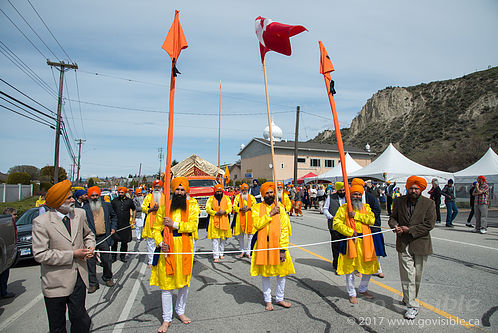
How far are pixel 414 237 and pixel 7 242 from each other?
6.69m

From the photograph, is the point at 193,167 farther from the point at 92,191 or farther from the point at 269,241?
the point at 269,241

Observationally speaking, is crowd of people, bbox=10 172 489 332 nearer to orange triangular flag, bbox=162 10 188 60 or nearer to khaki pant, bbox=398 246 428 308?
khaki pant, bbox=398 246 428 308

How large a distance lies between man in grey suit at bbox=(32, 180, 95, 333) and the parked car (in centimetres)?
287

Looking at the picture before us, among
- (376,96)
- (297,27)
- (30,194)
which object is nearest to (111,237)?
(297,27)

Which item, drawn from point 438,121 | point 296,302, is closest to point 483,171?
point 296,302

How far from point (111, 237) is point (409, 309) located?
589cm

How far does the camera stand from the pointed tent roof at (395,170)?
74.0 ft

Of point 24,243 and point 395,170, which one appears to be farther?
point 395,170

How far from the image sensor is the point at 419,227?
14.9 ft

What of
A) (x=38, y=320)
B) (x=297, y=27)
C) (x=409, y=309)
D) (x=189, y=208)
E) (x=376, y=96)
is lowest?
(x=38, y=320)

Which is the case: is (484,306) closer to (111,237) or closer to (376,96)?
→ (111,237)

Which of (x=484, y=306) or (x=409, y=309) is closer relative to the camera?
(x=409, y=309)

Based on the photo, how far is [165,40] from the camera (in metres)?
4.88

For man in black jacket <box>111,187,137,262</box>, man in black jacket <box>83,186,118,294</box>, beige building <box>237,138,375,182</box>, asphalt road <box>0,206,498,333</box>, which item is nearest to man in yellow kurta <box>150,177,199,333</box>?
asphalt road <box>0,206,498,333</box>
